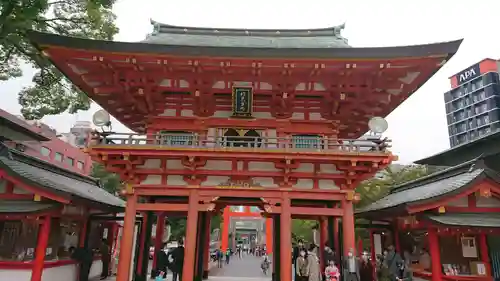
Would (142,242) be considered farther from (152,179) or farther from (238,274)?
(238,274)

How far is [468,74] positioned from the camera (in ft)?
210

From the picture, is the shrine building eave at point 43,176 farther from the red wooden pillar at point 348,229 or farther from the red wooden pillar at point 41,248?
the red wooden pillar at point 348,229

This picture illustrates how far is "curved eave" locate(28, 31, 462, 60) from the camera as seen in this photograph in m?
10.3

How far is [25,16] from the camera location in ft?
41.4

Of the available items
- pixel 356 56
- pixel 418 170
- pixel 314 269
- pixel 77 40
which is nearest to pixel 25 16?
pixel 77 40

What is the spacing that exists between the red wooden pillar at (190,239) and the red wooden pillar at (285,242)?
2.70m

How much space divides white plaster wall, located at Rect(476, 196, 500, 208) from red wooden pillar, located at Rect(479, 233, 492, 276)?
3.08 ft

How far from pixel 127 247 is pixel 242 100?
5.82m

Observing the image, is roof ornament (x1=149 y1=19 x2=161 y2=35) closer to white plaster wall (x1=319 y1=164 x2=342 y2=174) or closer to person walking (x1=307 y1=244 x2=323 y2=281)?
white plaster wall (x1=319 y1=164 x2=342 y2=174)

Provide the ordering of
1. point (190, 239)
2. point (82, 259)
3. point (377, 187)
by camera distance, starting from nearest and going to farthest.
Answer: point (190, 239) → point (82, 259) → point (377, 187)

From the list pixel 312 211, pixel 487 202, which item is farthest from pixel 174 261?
pixel 487 202

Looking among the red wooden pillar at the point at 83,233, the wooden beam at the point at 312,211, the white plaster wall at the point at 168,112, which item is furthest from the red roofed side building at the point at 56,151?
the wooden beam at the point at 312,211

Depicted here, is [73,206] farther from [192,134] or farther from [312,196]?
[312,196]

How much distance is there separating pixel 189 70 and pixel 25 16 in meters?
6.59
